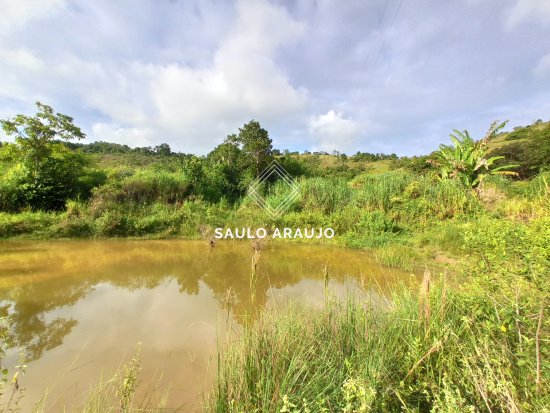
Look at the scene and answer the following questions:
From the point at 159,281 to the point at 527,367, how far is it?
5490mm

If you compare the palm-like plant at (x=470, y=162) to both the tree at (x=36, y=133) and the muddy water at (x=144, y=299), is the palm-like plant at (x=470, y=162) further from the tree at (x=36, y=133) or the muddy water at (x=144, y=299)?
the tree at (x=36, y=133)

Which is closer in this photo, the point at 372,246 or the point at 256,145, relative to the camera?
the point at 372,246

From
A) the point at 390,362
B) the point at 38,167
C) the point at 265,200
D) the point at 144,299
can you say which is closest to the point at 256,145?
the point at 265,200

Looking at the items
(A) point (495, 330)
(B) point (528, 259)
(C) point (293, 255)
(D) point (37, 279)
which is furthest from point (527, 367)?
(D) point (37, 279)

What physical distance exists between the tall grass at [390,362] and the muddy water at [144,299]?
→ 380 millimetres

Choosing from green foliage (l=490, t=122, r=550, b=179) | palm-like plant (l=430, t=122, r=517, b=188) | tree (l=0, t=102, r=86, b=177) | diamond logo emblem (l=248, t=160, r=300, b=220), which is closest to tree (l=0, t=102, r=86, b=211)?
tree (l=0, t=102, r=86, b=177)

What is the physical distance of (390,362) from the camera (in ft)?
6.68

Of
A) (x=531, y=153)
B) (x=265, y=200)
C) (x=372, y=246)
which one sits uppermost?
(x=531, y=153)

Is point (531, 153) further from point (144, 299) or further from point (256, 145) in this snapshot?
point (144, 299)

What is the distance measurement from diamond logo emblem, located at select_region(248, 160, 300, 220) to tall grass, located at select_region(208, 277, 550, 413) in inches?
350

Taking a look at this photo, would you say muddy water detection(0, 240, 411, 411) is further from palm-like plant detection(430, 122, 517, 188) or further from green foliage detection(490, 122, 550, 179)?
green foliage detection(490, 122, 550, 179)

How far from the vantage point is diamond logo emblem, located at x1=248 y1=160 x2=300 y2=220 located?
11891 mm

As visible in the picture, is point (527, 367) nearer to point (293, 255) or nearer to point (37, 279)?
point (293, 255)

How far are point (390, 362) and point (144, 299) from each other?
3.94 m
